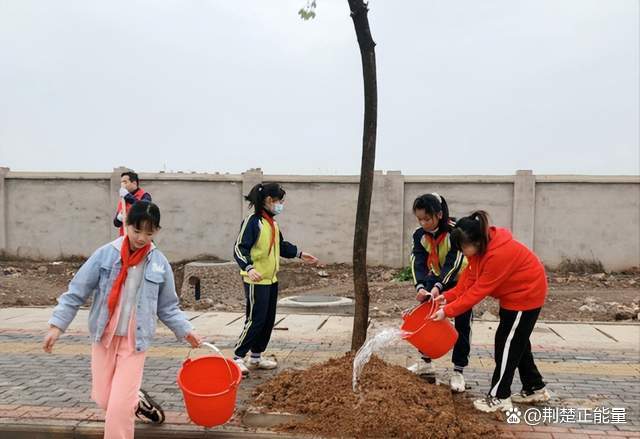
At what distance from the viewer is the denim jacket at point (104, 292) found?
364 centimetres

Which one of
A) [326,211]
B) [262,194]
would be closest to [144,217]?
[262,194]

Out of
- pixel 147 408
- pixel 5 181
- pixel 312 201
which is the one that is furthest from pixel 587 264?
pixel 5 181

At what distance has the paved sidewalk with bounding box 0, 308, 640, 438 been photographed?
4344 mm

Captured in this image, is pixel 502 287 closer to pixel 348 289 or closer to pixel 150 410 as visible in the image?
pixel 150 410

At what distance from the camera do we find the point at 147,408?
4305 mm

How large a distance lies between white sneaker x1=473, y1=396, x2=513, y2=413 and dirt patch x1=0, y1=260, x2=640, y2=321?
4.89 m

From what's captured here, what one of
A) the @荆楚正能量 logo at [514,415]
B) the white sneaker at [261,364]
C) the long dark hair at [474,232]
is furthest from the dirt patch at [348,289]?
the long dark hair at [474,232]

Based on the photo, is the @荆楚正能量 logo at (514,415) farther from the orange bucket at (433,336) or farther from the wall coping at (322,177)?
the wall coping at (322,177)

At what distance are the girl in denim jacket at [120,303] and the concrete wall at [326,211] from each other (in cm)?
1099

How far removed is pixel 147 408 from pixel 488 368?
136 inches

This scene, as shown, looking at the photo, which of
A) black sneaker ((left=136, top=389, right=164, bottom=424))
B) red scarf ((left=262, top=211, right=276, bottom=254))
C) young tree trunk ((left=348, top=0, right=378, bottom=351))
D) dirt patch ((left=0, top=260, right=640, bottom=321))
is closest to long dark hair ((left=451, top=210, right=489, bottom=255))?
young tree trunk ((left=348, top=0, right=378, bottom=351))

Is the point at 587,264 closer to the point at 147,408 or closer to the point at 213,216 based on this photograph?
the point at 213,216

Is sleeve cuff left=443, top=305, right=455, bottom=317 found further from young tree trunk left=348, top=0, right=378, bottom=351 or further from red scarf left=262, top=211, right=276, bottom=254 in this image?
red scarf left=262, top=211, right=276, bottom=254

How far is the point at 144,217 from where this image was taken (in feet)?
12.0
